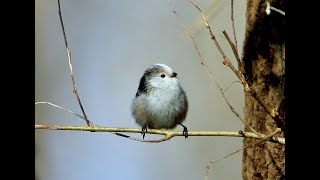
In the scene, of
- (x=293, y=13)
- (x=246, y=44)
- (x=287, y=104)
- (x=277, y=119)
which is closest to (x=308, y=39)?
(x=293, y=13)

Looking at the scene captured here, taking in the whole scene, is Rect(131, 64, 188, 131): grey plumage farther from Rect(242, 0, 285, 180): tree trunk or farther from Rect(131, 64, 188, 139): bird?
Rect(242, 0, 285, 180): tree trunk

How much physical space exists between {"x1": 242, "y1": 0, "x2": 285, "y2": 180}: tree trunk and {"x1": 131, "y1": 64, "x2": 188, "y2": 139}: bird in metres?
0.93

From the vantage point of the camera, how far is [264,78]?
108 inches

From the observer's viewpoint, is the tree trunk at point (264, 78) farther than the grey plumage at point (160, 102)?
No

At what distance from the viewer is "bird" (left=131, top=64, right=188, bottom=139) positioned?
3.67 meters

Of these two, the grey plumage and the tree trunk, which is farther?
the grey plumage

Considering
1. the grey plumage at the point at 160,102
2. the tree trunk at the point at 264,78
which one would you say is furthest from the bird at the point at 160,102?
the tree trunk at the point at 264,78

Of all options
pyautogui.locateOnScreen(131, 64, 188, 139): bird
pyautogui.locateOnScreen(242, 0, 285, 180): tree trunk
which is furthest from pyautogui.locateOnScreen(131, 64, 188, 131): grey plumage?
pyautogui.locateOnScreen(242, 0, 285, 180): tree trunk

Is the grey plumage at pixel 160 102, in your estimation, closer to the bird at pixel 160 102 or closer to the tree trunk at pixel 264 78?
the bird at pixel 160 102

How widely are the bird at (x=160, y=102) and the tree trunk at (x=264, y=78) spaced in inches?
36.5

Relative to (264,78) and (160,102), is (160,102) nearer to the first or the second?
(160,102)

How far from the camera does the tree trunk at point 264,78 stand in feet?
8.62
